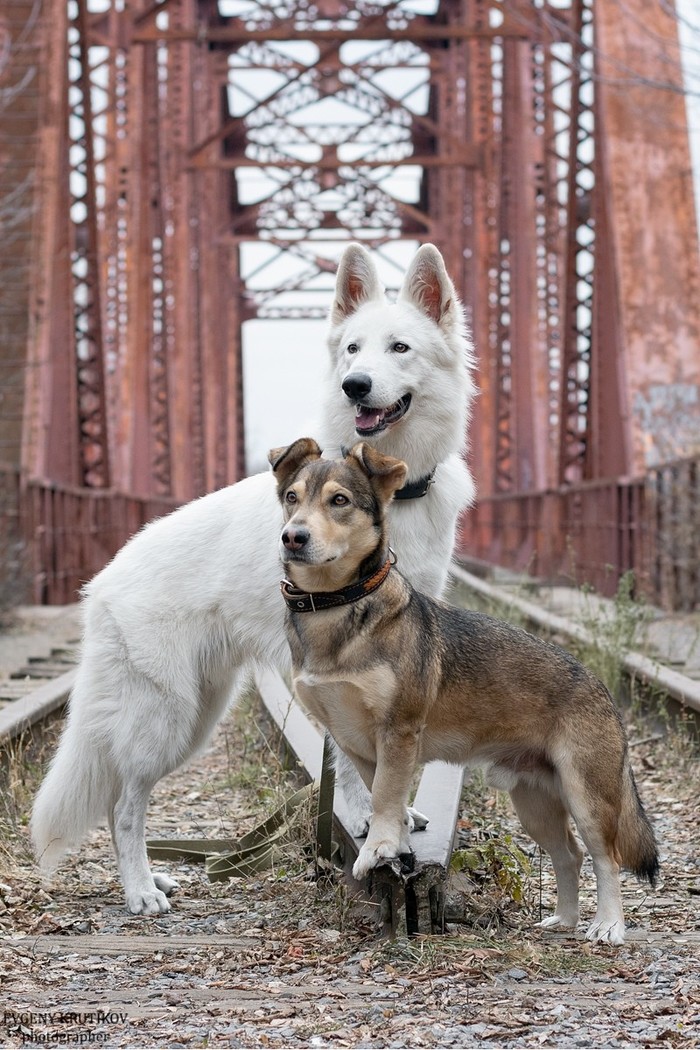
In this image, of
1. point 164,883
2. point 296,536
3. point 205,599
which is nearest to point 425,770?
point 164,883

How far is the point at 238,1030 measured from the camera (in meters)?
3.23

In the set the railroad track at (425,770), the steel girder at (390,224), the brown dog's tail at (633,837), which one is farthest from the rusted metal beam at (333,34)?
the brown dog's tail at (633,837)

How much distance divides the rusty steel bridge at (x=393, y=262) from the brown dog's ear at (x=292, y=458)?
167 inches

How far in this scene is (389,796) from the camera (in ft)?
12.6

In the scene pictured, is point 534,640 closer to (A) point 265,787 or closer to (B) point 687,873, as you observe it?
(B) point 687,873

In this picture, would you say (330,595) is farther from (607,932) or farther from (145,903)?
(145,903)

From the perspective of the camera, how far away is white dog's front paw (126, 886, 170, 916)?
454 centimetres

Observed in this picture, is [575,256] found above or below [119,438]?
above

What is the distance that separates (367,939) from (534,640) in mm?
967

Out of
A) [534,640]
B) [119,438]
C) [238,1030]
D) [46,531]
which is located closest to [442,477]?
[534,640]

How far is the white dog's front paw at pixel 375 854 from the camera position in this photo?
3.86 m

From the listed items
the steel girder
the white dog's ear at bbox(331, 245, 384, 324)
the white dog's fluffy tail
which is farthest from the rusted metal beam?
the white dog's fluffy tail

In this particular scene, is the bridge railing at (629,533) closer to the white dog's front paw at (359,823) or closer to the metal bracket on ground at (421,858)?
the metal bracket on ground at (421,858)

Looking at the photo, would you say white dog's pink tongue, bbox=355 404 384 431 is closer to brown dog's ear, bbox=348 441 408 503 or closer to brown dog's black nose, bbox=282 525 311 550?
brown dog's ear, bbox=348 441 408 503
